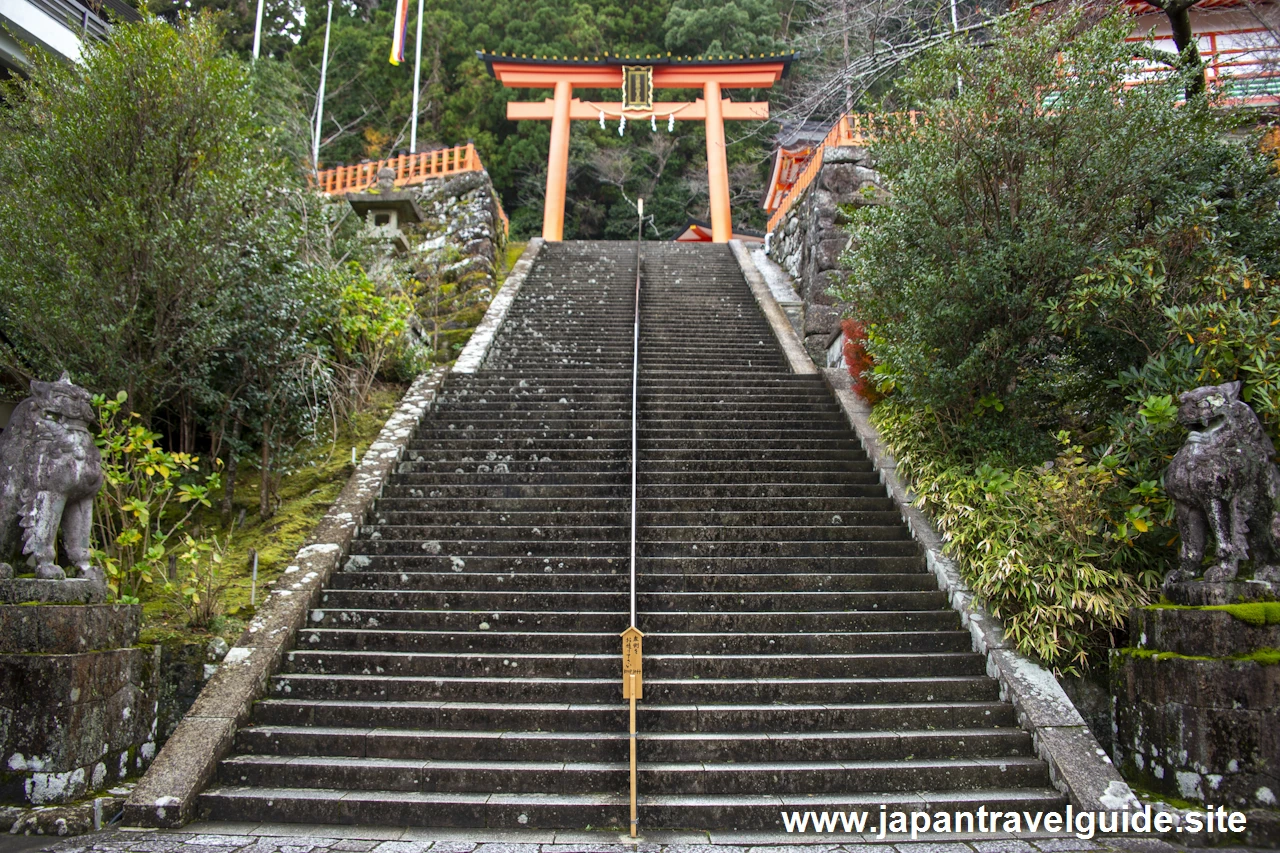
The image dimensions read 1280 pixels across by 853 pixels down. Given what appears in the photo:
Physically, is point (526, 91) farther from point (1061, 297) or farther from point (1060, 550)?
point (1060, 550)

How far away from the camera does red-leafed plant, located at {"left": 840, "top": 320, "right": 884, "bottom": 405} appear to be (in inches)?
303

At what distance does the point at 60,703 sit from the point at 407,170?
14400 mm

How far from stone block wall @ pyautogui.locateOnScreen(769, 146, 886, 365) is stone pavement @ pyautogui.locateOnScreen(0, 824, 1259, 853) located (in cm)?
699

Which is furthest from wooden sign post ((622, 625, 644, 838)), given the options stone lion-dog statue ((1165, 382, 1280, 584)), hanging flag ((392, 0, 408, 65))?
hanging flag ((392, 0, 408, 65))

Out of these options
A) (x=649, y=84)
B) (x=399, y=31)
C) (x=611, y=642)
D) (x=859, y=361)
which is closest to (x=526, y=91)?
(x=399, y=31)

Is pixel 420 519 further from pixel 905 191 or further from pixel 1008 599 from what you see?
pixel 905 191

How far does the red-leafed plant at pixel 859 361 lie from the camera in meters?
7.69

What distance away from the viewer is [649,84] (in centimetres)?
1786

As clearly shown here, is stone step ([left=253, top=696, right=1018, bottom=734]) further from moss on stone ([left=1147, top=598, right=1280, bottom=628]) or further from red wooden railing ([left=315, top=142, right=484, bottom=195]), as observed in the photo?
red wooden railing ([left=315, top=142, right=484, bottom=195])

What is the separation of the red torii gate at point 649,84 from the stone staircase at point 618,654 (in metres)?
11.8

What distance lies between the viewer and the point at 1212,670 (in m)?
3.66

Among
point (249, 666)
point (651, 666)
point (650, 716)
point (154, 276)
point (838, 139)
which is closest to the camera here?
point (650, 716)

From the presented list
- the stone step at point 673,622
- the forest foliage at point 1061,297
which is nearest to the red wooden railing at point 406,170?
the forest foliage at point 1061,297

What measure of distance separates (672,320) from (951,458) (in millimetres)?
A: 5817
